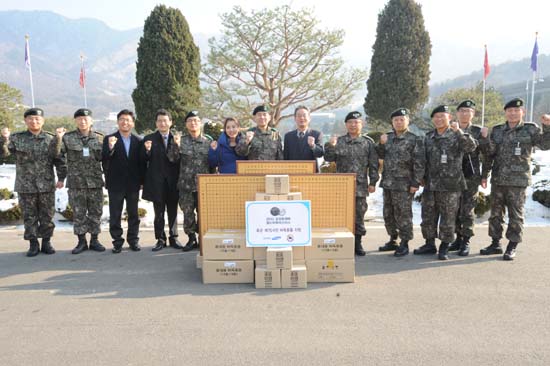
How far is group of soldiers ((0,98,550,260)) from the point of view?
5125 mm

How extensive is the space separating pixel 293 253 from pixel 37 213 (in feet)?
12.1

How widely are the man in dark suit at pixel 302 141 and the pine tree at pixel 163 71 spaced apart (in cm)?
1037

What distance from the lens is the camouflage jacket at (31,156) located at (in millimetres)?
5465

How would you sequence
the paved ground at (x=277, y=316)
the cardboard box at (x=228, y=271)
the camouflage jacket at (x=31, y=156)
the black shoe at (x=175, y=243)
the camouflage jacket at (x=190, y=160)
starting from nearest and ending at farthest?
the paved ground at (x=277, y=316) → the cardboard box at (x=228, y=271) → the camouflage jacket at (x=31, y=156) → the camouflage jacket at (x=190, y=160) → the black shoe at (x=175, y=243)

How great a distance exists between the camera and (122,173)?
5.63 meters

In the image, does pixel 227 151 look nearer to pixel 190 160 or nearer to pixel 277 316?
pixel 190 160

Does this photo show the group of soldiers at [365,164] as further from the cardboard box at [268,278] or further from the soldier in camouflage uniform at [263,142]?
the cardboard box at [268,278]

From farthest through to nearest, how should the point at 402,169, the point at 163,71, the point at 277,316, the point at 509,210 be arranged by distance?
the point at 163,71 → the point at 402,169 → the point at 509,210 → the point at 277,316

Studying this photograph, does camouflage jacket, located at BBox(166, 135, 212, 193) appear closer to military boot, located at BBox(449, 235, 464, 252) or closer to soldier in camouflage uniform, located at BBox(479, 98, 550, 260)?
military boot, located at BBox(449, 235, 464, 252)

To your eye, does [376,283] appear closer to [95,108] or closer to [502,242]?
[502,242]

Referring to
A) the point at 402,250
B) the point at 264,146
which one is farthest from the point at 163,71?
the point at 402,250

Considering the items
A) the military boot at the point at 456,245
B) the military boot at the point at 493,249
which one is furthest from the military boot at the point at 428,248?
the military boot at the point at 493,249

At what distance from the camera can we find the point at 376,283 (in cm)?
433

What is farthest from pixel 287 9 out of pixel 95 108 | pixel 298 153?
pixel 95 108
